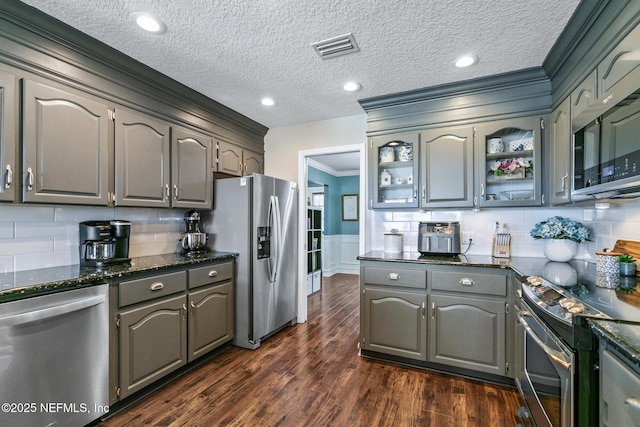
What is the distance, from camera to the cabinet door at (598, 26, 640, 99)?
123 centimetres

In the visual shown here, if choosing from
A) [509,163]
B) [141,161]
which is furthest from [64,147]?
[509,163]

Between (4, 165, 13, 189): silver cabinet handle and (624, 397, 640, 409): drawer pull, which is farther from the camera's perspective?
(4, 165, 13, 189): silver cabinet handle

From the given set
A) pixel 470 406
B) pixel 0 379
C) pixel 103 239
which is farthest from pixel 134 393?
pixel 470 406

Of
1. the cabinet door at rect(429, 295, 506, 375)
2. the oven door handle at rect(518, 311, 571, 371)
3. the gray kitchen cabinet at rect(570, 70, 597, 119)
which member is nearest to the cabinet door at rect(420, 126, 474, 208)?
the gray kitchen cabinet at rect(570, 70, 597, 119)

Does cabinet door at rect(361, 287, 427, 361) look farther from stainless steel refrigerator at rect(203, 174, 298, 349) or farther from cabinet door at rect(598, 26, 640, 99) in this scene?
cabinet door at rect(598, 26, 640, 99)

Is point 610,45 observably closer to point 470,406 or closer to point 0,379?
point 470,406

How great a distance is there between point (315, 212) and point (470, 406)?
380 cm

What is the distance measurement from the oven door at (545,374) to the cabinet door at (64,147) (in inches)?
109

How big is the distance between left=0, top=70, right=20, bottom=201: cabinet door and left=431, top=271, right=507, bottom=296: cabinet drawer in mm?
2837

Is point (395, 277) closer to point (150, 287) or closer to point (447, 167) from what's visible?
point (447, 167)

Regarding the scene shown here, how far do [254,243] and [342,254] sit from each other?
4.27 m

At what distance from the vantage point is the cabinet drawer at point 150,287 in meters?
1.92

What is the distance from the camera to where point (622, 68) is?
4.49 feet

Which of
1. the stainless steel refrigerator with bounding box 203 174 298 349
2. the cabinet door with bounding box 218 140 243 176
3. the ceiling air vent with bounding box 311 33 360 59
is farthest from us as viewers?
the cabinet door with bounding box 218 140 243 176
